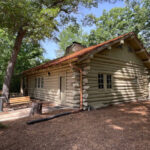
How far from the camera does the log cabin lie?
7000 mm

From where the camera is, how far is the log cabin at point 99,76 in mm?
7000

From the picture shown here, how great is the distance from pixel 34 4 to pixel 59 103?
7694 mm

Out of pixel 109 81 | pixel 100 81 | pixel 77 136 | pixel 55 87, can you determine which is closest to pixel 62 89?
pixel 55 87

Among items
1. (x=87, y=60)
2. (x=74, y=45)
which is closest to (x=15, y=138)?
(x=87, y=60)

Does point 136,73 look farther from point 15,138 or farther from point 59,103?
point 15,138

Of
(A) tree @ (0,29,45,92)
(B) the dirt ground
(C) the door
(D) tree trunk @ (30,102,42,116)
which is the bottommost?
(B) the dirt ground

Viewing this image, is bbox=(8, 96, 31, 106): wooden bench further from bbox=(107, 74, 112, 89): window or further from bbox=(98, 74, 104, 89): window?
bbox=(107, 74, 112, 89): window

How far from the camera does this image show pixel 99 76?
7.90 meters

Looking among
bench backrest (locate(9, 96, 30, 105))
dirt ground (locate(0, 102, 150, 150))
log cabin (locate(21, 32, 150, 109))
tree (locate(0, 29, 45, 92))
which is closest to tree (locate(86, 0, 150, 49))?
tree (locate(0, 29, 45, 92))

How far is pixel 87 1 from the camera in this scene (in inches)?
386

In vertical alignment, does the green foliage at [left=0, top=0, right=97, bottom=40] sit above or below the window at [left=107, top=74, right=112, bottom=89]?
above

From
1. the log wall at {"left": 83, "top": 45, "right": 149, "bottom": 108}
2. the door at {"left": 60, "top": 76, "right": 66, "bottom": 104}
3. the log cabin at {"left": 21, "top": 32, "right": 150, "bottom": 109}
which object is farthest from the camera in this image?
the door at {"left": 60, "top": 76, "right": 66, "bottom": 104}

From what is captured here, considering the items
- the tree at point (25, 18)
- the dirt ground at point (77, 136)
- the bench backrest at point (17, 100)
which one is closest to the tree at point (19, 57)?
the tree at point (25, 18)

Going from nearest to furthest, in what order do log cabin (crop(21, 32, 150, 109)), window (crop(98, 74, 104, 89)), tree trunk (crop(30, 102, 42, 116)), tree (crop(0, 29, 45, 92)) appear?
tree trunk (crop(30, 102, 42, 116)) → log cabin (crop(21, 32, 150, 109)) → window (crop(98, 74, 104, 89)) → tree (crop(0, 29, 45, 92))
